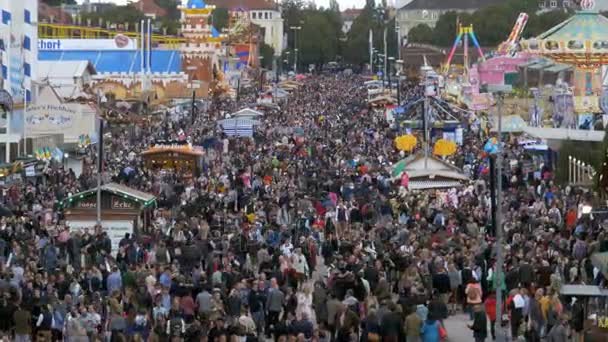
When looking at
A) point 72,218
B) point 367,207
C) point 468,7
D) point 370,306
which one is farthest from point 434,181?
point 468,7

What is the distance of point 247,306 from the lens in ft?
73.0

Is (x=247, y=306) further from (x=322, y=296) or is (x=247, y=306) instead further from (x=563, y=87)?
(x=563, y=87)

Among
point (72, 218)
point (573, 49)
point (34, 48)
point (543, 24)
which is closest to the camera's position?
point (72, 218)

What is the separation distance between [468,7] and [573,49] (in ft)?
481

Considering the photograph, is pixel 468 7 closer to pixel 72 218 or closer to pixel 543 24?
pixel 543 24

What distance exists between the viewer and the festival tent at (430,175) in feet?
125

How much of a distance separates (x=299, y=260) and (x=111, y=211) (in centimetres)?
544

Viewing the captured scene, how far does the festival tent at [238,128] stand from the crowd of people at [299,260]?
49.1 ft

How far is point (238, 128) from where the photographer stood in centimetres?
6128

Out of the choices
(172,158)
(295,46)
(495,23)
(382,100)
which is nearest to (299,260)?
(172,158)

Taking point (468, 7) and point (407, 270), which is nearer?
point (407, 270)

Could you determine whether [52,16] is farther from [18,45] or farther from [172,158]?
[172,158]

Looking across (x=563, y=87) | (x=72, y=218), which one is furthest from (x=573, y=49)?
(x=72, y=218)

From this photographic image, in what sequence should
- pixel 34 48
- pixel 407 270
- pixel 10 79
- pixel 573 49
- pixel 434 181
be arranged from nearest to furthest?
pixel 407 270 → pixel 434 181 → pixel 573 49 → pixel 10 79 → pixel 34 48
